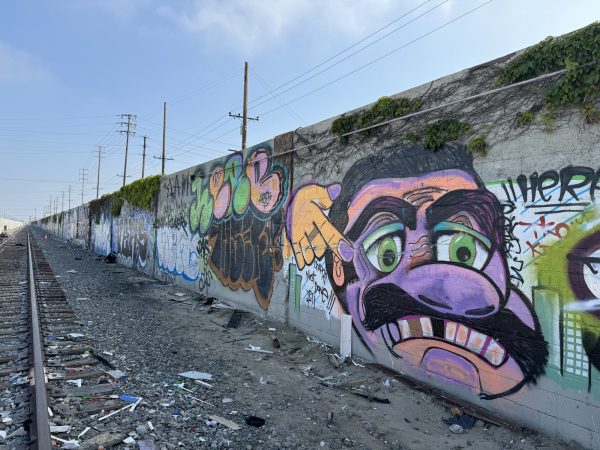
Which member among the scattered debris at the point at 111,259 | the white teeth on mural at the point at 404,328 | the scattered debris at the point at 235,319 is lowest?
the scattered debris at the point at 235,319

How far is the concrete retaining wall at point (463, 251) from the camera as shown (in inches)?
148

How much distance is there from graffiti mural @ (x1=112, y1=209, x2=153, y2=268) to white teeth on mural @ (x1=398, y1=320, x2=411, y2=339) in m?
13.7

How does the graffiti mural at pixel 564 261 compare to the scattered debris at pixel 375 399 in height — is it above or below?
above

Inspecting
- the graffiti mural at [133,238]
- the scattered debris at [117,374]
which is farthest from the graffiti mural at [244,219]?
the graffiti mural at [133,238]

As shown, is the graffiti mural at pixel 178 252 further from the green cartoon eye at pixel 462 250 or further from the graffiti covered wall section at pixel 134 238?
the green cartoon eye at pixel 462 250

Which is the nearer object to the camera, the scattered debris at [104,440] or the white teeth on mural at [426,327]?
the scattered debris at [104,440]

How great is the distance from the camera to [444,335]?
4945 mm

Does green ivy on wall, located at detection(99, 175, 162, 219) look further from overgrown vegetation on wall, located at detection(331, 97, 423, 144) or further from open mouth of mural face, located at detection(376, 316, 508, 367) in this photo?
open mouth of mural face, located at detection(376, 316, 508, 367)

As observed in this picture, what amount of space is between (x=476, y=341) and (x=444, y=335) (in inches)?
16.9

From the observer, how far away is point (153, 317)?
920cm

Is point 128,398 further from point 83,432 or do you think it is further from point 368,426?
point 368,426

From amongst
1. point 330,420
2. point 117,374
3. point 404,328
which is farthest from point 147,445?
point 404,328

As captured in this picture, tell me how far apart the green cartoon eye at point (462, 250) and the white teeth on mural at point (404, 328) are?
104 cm

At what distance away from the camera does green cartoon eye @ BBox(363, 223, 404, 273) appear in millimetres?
5625
